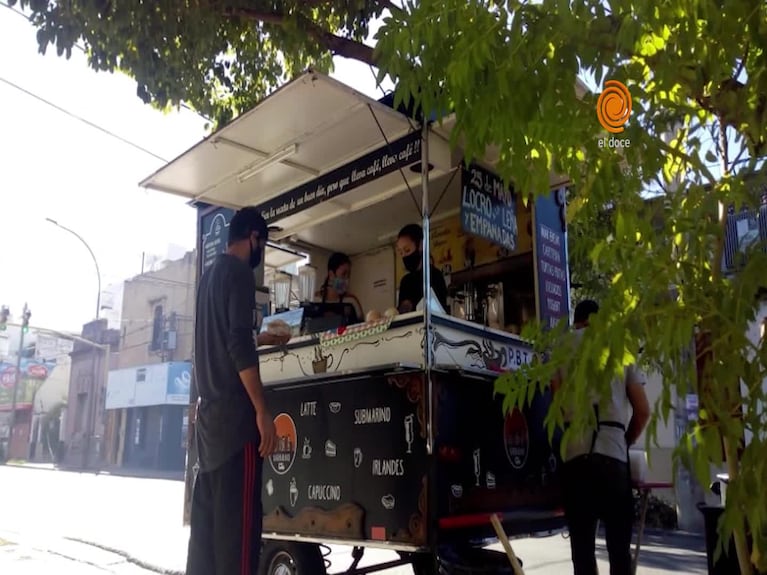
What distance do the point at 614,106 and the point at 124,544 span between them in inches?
415

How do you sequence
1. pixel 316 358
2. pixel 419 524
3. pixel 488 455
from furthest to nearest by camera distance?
1. pixel 316 358
2. pixel 488 455
3. pixel 419 524

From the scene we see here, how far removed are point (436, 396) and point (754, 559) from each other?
2.40 metres

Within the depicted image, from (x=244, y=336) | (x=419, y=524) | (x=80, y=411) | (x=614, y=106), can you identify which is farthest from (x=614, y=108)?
(x=80, y=411)

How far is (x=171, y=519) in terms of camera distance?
546 inches

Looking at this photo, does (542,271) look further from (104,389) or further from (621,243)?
(104,389)

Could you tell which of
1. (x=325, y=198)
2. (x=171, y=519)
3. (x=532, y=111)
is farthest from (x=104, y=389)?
(x=532, y=111)

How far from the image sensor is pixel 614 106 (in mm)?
1997

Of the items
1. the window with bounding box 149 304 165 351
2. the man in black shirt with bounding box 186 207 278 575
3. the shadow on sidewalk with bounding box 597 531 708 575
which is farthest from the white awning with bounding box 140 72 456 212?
the window with bounding box 149 304 165 351

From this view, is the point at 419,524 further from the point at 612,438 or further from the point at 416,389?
the point at 612,438

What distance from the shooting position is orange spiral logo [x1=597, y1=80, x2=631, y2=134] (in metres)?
1.96

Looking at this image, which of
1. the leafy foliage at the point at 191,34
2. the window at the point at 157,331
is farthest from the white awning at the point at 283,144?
the window at the point at 157,331

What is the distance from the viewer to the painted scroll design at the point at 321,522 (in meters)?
4.25

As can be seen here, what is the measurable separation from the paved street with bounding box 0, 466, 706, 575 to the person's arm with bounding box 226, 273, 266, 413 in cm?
432

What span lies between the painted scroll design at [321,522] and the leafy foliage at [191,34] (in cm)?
384
